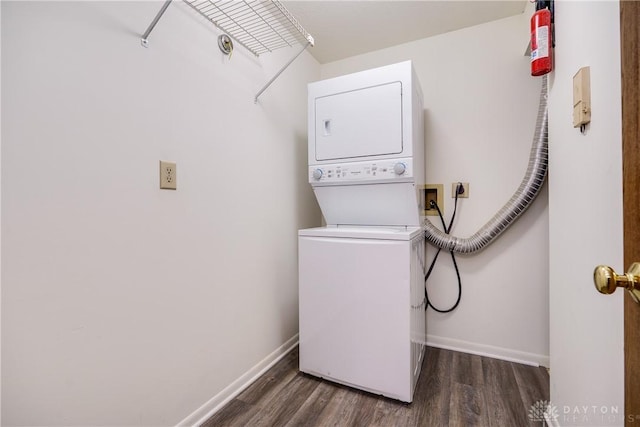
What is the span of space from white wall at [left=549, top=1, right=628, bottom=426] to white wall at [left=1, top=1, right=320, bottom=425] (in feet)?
4.91

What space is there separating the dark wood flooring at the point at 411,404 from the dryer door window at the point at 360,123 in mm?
1374

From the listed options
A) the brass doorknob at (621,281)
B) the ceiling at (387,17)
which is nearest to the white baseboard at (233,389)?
the brass doorknob at (621,281)

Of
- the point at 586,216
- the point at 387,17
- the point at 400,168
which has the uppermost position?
the point at 387,17

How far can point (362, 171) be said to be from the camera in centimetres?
167

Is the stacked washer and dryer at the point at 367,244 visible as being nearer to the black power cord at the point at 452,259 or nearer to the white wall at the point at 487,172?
the black power cord at the point at 452,259

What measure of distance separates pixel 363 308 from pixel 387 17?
73.9 inches

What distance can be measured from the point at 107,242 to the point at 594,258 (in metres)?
1.62

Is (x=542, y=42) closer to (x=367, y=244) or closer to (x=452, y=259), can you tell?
(x=367, y=244)

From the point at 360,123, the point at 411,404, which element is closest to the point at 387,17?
the point at 360,123

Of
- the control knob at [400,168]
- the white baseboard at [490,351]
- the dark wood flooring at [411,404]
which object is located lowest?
the dark wood flooring at [411,404]

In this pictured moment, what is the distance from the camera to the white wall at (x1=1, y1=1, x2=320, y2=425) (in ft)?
2.77

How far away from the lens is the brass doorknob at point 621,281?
45 centimetres

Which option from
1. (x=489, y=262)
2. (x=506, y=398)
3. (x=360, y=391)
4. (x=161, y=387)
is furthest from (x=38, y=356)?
(x=489, y=262)

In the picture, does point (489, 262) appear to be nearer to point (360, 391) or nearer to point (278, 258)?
point (360, 391)
